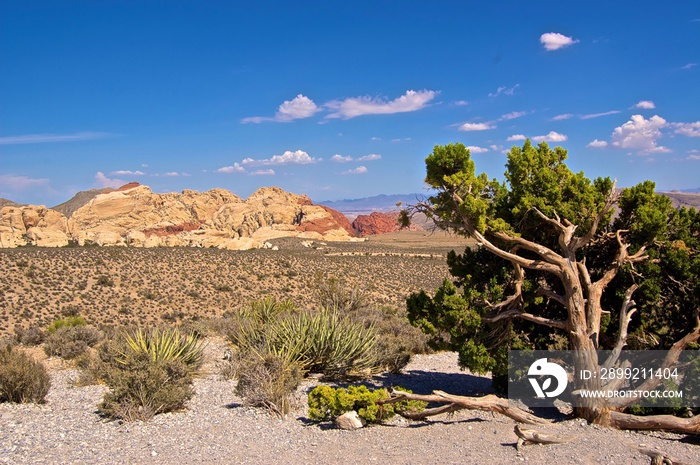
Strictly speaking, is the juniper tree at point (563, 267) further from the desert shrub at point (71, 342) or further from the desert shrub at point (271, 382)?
the desert shrub at point (71, 342)

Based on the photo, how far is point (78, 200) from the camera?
106 meters

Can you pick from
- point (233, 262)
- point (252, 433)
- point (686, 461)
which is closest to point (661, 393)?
point (686, 461)

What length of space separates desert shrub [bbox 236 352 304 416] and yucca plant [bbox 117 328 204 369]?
63.7 inches

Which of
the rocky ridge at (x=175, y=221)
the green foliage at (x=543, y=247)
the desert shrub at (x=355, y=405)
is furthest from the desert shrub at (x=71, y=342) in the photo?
the rocky ridge at (x=175, y=221)

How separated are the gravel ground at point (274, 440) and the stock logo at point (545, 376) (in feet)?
3.43

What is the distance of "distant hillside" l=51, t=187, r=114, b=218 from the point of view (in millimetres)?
100869

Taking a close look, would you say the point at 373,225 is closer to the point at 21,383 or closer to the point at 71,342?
the point at 71,342

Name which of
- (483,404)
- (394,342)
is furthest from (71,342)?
(483,404)

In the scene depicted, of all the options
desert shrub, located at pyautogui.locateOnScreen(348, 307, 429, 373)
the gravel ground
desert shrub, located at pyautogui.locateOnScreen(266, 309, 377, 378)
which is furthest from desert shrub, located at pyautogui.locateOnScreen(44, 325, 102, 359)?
desert shrub, located at pyautogui.locateOnScreen(348, 307, 429, 373)

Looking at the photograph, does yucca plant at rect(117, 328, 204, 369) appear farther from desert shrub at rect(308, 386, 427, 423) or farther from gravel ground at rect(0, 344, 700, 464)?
desert shrub at rect(308, 386, 427, 423)

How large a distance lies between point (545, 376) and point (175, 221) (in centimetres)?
7993

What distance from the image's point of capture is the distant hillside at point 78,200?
331 ft

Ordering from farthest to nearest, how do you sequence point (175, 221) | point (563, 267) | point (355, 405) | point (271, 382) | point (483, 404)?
point (175, 221) → point (271, 382) → point (563, 267) → point (355, 405) → point (483, 404)

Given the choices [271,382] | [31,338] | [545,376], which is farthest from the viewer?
[31,338]
